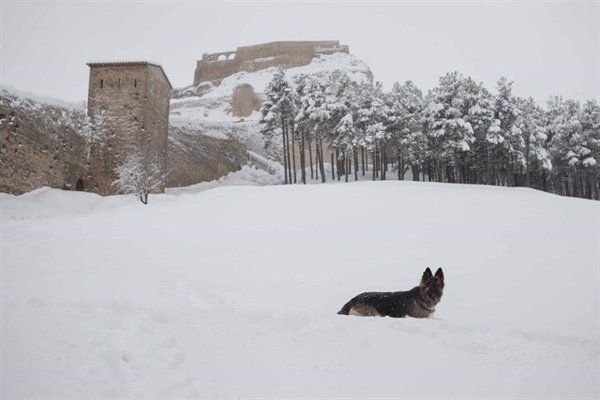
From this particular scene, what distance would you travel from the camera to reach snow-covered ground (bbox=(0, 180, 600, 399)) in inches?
146

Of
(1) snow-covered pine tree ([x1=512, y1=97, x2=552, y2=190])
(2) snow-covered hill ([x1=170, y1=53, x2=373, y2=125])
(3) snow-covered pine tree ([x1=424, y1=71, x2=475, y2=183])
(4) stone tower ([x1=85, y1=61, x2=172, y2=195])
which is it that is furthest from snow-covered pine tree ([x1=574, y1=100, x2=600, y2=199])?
(2) snow-covered hill ([x1=170, y1=53, x2=373, y2=125])

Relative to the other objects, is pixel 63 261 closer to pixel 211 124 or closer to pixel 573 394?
pixel 573 394

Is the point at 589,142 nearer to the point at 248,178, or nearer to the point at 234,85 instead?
the point at 248,178

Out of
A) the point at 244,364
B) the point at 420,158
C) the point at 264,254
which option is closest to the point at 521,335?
the point at 244,364

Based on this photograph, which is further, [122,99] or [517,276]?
[122,99]

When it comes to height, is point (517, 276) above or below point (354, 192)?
below

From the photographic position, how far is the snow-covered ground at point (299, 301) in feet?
12.1

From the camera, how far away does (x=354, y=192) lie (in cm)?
2419

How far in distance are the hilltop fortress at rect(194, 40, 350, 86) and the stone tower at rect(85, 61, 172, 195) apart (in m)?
77.0

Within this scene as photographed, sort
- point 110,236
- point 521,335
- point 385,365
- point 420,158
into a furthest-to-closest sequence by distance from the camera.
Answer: point 420,158 < point 110,236 < point 521,335 < point 385,365

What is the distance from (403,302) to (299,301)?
2867 mm

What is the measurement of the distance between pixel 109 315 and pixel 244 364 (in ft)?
6.58

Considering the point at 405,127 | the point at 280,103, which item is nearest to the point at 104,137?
the point at 280,103

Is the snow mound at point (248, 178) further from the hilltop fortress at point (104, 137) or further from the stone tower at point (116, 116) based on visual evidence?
the stone tower at point (116, 116)
